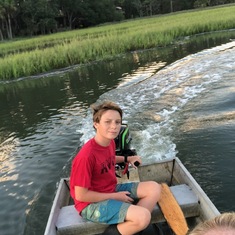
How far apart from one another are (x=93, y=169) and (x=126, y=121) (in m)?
5.21

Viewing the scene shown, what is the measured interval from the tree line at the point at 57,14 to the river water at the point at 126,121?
42.7m

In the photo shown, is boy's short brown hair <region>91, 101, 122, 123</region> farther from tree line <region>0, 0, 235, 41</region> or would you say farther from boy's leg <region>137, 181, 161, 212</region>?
tree line <region>0, 0, 235, 41</region>

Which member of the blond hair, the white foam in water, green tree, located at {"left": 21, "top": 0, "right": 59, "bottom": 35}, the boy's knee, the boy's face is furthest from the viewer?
green tree, located at {"left": 21, "top": 0, "right": 59, "bottom": 35}

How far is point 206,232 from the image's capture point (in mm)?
1116

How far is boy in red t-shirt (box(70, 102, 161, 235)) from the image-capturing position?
→ 3209 millimetres

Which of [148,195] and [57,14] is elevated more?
[57,14]

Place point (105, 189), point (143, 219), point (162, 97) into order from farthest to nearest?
point (162, 97)
point (105, 189)
point (143, 219)

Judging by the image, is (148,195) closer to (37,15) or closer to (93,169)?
(93,169)

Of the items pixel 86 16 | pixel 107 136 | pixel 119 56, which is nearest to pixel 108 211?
pixel 107 136

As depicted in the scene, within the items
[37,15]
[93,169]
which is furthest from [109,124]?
[37,15]

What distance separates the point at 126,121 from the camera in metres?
8.52

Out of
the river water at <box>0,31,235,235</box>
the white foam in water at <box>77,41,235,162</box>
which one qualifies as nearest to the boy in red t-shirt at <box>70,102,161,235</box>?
the river water at <box>0,31,235,235</box>

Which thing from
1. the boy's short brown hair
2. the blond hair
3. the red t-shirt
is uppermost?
the blond hair

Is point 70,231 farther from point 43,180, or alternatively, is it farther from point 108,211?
point 43,180
